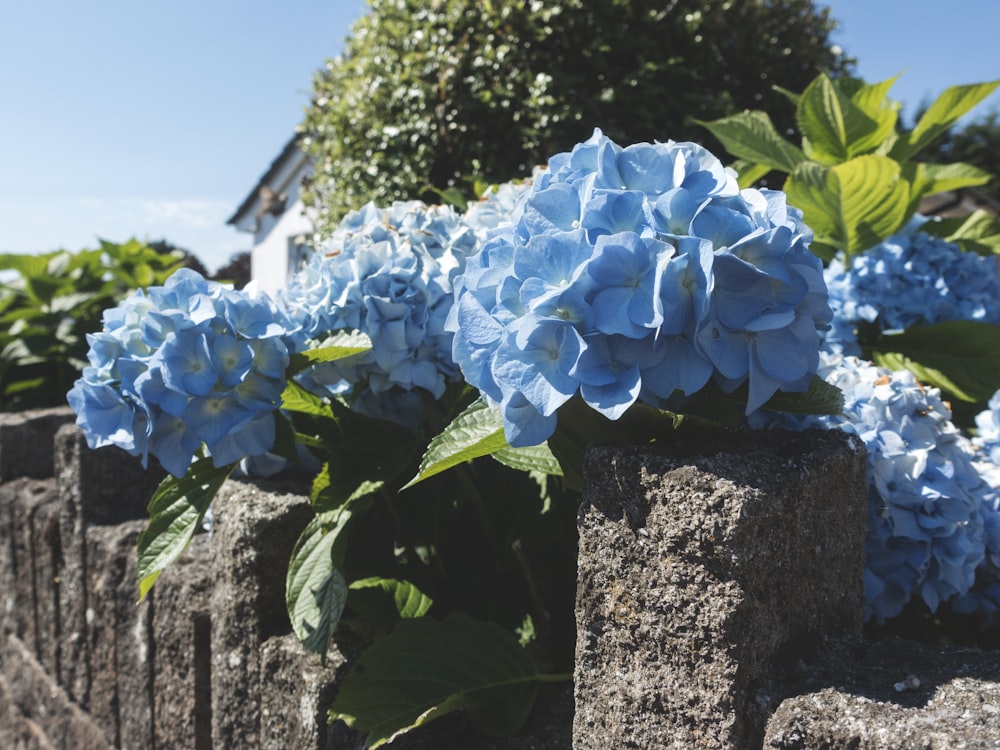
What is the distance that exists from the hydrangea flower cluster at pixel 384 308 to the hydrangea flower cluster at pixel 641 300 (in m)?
0.44

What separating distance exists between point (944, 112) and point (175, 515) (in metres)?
2.10

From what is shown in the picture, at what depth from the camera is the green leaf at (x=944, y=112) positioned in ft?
6.87

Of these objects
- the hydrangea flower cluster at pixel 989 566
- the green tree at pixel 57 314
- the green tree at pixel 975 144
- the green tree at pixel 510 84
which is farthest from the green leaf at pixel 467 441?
the green tree at pixel 975 144

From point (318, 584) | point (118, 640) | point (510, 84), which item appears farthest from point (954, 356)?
point (510, 84)

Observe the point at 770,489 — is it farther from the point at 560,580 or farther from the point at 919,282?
the point at 919,282

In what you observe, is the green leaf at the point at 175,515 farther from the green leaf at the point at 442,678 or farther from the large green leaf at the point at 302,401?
the green leaf at the point at 442,678

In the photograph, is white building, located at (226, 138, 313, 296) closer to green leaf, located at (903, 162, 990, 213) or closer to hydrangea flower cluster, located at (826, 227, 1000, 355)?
green leaf, located at (903, 162, 990, 213)

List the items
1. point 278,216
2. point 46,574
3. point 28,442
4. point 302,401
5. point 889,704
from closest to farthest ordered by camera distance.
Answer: point 889,704 → point 302,401 → point 46,574 → point 28,442 → point 278,216

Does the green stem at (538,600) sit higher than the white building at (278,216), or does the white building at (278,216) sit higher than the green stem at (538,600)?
the white building at (278,216)

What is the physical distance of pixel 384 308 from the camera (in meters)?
1.42

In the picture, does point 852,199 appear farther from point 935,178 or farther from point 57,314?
point 57,314

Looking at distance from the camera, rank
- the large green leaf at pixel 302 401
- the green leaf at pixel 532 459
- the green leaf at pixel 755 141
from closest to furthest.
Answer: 1. the green leaf at pixel 532 459
2. the large green leaf at pixel 302 401
3. the green leaf at pixel 755 141

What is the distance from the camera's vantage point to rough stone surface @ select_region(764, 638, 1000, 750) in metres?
0.72

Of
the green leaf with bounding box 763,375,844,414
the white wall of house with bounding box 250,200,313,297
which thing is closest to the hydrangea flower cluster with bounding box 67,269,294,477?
the green leaf with bounding box 763,375,844,414
